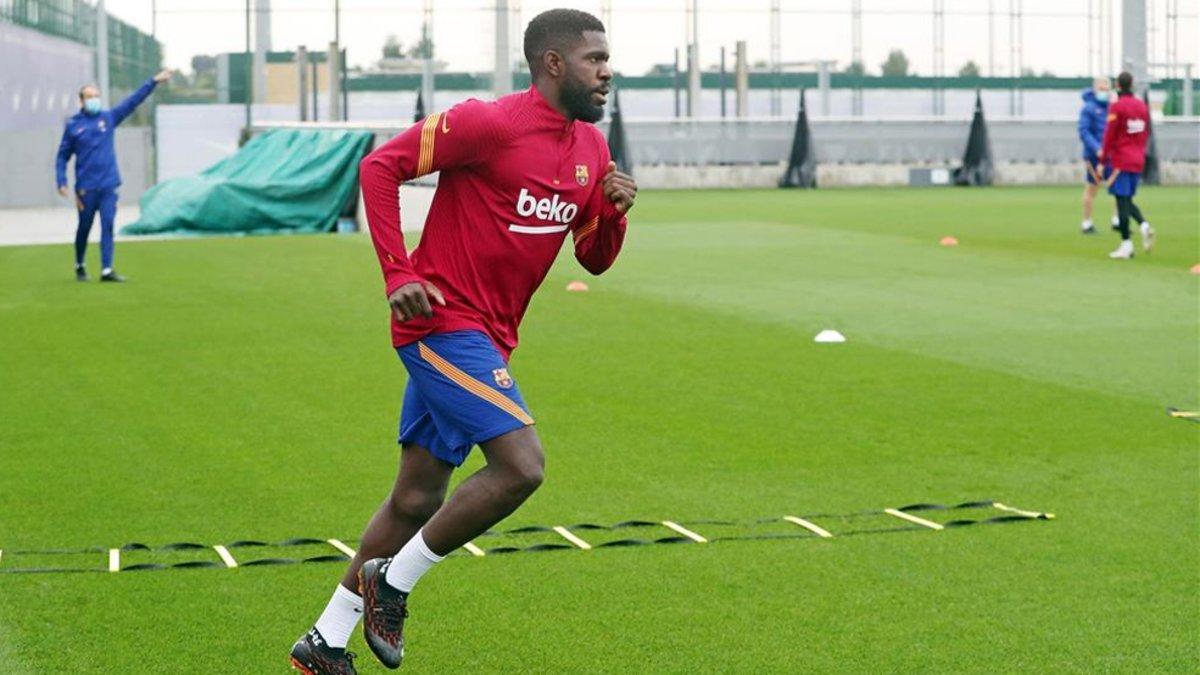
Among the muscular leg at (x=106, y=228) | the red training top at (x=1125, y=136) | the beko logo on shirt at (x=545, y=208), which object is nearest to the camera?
the beko logo on shirt at (x=545, y=208)

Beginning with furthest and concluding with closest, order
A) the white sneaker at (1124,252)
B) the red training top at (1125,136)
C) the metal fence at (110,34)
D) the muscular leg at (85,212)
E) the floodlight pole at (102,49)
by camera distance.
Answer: the floodlight pole at (102,49) < the metal fence at (110,34) < the red training top at (1125,136) < the white sneaker at (1124,252) < the muscular leg at (85,212)

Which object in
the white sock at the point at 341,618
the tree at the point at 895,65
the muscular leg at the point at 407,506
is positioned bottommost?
the white sock at the point at 341,618

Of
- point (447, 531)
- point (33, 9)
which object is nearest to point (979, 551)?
point (447, 531)

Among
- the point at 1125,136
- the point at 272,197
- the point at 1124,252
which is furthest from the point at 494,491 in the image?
the point at 272,197

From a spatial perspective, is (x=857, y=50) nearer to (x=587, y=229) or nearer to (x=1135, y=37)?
(x=1135, y=37)

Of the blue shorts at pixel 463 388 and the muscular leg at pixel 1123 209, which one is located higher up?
the muscular leg at pixel 1123 209

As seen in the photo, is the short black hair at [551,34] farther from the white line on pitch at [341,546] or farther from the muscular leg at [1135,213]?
the muscular leg at [1135,213]

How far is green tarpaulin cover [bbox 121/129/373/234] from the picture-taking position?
29312 mm

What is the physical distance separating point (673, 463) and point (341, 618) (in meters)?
4.01

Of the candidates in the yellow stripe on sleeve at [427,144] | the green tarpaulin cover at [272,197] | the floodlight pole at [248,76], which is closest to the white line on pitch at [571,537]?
the yellow stripe on sleeve at [427,144]

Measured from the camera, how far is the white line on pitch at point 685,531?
26.3ft

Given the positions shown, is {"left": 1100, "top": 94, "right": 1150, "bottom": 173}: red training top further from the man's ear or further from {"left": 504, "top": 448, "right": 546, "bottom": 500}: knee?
{"left": 504, "top": 448, "right": 546, "bottom": 500}: knee

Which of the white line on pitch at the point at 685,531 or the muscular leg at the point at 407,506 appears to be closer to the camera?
the muscular leg at the point at 407,506

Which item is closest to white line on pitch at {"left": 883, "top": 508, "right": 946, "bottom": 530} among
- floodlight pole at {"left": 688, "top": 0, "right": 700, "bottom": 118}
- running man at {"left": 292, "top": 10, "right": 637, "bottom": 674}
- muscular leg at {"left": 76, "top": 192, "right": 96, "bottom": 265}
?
running man at {"left": 292, "top": 10, "right": 637, "bottom": 674}
